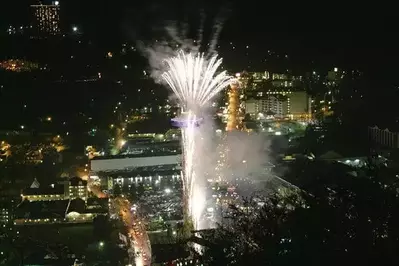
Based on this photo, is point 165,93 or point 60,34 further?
point 60,34

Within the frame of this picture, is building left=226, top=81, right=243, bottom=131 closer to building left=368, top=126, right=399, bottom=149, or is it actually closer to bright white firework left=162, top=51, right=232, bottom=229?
bright white firework left=162, top=51, right=232, bottom=229

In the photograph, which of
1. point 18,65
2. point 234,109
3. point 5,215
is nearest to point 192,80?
point 5,215

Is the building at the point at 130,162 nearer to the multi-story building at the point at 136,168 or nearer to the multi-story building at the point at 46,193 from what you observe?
the multi-story building at the point at 136,168

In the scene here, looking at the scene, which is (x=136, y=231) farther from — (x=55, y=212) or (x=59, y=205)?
(x=59, y=205)

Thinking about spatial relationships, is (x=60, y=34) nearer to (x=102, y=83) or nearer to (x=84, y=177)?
(x=102, y=83)

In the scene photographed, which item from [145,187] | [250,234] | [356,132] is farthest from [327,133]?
[250,234]

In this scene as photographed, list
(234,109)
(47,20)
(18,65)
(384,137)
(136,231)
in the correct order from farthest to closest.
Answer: (47,20)
(18,65)
(234,109)
(384,137)
(136,231)

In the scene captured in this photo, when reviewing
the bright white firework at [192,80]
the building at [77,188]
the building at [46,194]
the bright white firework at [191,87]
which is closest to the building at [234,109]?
the bright white firework at [191,87]
